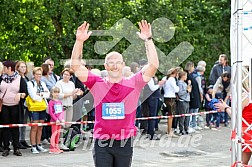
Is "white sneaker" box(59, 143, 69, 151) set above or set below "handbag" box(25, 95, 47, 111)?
below

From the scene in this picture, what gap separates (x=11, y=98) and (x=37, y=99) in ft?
1.79

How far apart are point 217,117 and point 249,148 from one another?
815 centimetres

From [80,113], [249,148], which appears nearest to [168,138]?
[80,113]

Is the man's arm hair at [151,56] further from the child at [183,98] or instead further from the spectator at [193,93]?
the spectator at [193,93]

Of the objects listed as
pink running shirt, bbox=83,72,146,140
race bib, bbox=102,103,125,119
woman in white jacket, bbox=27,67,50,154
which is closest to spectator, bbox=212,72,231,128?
woman in white jacket, bbox=27,67,50,154

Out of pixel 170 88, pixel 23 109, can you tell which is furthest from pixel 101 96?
pixel 170 88

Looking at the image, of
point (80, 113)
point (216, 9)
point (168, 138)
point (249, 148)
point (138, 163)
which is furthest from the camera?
point (216, 9)

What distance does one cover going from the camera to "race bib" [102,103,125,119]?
5914 mm

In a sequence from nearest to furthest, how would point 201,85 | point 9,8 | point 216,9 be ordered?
point 201,85 → point 9,8 → point 216,9

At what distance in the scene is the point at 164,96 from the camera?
1323 centimetres

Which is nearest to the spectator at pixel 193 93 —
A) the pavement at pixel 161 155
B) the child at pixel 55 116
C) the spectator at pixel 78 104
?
the pavement at pixel 161 155

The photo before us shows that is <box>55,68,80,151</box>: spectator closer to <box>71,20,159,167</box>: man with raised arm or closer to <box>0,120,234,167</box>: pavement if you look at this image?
<box>0,120,234,167</box>: pavement

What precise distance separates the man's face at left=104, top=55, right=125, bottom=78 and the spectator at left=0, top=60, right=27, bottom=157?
4.62m

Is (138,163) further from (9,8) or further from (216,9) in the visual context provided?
→ (216,9)
